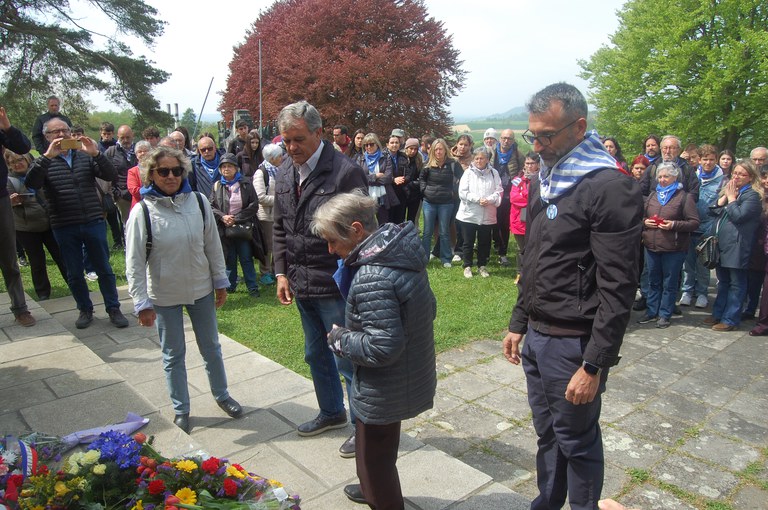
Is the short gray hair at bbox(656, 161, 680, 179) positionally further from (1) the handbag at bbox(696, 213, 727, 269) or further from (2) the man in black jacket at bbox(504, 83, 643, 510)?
(2) the man in black jacket at bbox(504, 83, 643, 510)

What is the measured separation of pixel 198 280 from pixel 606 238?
256 cm

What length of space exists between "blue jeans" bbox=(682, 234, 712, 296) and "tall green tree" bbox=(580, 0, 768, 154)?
14.5 m

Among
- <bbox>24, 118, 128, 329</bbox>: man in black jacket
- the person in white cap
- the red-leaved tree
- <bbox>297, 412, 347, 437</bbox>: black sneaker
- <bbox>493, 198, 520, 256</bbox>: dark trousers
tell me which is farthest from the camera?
the red-leaved tree

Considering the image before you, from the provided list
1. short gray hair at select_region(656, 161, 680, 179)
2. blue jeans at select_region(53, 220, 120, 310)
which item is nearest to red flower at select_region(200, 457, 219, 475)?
blue jeans at select_region(53, 220, 120, 310)

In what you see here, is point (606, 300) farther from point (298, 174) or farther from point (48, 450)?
point (48, 450)

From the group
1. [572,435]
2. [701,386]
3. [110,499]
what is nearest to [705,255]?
[701,386]

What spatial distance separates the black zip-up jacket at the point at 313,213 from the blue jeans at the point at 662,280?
443 centimetres

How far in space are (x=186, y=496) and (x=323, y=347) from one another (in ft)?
4.26

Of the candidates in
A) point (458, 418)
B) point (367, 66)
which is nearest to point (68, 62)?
point (367, 66)

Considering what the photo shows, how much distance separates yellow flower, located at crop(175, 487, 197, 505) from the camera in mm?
Result: 2243

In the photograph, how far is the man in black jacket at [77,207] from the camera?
212 inches

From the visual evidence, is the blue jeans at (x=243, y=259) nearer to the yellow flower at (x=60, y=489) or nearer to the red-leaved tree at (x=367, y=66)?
the yellow flower at (x=60, y=489)

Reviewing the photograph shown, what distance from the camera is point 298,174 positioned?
10.7ft

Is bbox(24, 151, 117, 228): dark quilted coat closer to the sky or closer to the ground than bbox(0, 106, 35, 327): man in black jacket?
closer to the sky
